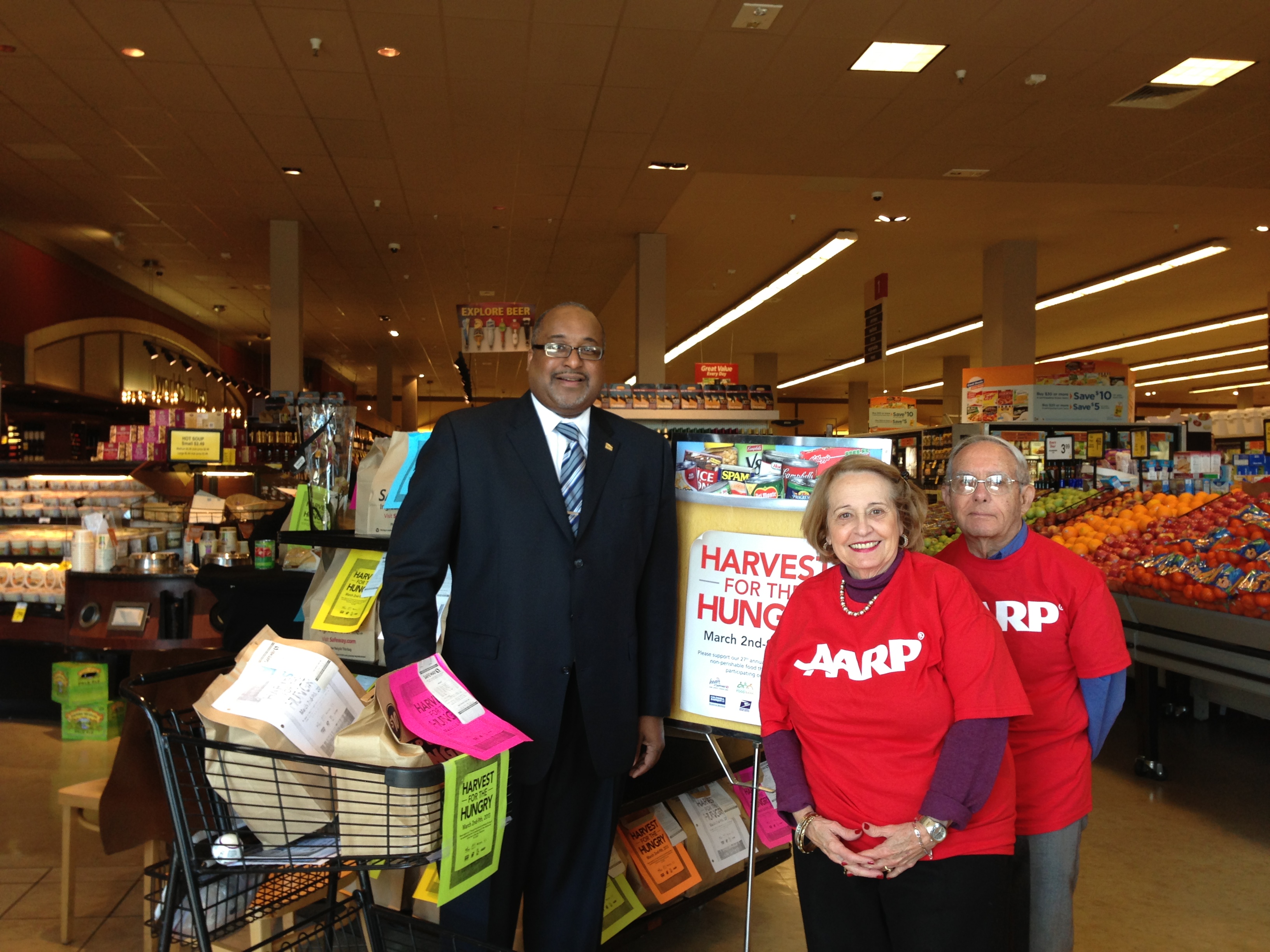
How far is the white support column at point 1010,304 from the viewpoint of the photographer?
417 inches

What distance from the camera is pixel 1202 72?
21.0ft

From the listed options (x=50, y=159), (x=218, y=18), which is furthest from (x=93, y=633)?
(x=50, y=159)

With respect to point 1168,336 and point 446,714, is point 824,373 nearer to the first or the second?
point 1168,336

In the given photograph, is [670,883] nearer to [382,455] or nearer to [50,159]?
[382,455]

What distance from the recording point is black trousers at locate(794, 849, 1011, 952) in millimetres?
1667

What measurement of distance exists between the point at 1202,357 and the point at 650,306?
51.5 ft

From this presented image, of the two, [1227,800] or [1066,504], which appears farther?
[1066,504]

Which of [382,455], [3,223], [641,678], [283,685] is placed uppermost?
[3,223]

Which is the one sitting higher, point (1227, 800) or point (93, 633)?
point (93, 633)

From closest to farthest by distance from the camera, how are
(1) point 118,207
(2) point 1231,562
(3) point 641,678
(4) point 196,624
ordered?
1. (3) point 641,678
2. (2) point 1231,562
3. (4) point 196,624
4. (1) point 118,207

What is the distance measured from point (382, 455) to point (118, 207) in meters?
8.31

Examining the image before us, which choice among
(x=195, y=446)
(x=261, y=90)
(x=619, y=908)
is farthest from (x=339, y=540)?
(x=261, y=90)

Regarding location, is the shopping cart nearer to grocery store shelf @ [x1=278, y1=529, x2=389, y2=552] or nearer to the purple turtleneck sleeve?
the purple turtleneck sleeve

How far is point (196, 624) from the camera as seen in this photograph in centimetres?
464
